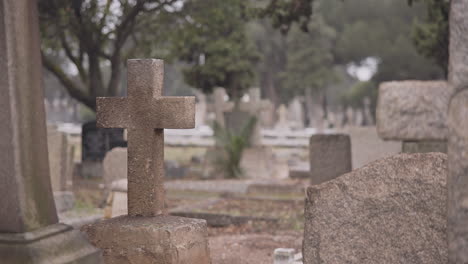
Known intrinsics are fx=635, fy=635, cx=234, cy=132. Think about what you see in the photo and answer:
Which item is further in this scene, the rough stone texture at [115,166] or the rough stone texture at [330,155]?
the rough stone texture at [115,166]

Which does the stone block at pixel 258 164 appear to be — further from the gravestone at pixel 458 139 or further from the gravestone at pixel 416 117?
the gravestone at pixel 458 139

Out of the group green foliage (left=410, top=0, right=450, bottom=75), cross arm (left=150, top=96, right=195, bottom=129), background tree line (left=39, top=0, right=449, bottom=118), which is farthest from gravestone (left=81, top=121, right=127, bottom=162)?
cross arm (left=150, top=96, right=195, bottom=129)

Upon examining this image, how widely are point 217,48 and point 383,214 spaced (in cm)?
1771

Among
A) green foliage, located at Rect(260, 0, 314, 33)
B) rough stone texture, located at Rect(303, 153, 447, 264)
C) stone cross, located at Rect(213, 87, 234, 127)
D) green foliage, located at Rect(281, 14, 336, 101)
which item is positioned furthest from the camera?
green foliage, located at Rect(281, 14, 336, 101)

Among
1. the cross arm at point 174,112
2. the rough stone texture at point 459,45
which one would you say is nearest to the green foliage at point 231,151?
the cross arm at point 174,112

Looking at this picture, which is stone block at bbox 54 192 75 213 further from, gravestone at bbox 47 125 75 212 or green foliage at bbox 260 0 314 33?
green foliage at bbox 260 0 314 33

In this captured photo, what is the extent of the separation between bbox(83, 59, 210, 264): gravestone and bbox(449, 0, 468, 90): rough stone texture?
242 cm

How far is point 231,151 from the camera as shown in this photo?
49.8 feet

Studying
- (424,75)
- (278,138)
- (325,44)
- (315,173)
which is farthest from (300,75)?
(315,173)

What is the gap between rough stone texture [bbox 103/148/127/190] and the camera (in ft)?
34.3

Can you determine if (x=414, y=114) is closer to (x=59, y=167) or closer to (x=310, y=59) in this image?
(x=59, y=167)

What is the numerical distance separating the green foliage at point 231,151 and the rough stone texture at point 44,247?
1135 centimetres

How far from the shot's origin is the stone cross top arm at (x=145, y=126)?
4.35 metres

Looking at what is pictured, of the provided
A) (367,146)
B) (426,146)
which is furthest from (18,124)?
(367,146)
